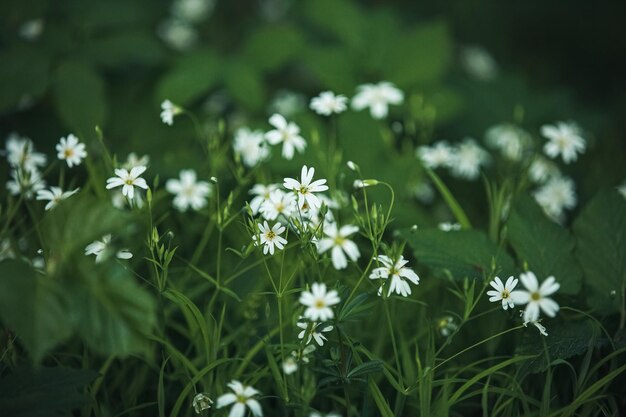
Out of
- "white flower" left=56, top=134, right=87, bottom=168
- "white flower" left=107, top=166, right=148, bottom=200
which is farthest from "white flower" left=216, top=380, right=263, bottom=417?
"white flower" left=56, top=134, right=87, bottom=168

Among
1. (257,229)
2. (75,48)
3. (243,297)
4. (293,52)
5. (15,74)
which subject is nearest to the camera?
(257,229)

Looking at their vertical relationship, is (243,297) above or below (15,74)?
below

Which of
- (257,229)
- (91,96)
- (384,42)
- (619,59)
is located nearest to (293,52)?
(384,42)

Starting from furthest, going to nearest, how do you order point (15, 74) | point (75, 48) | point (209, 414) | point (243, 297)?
point (75, 48)
point (15, 74)
point (243, 297)
point (209, 414)

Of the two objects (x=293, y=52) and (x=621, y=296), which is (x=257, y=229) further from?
(x=293, y=52)

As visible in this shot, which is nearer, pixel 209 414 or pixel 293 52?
pixel 209 414

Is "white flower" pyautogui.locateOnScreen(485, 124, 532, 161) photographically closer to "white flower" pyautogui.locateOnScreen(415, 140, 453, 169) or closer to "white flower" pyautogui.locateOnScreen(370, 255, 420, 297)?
"white flower" pyautogui.locateOnScreen(415, 140, 453, 169)

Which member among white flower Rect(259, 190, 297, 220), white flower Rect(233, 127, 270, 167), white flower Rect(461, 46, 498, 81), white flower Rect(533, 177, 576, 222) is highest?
white flower Rect(259, 190, 297, 220)
